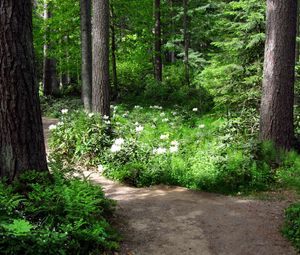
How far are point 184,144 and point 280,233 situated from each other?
403 cm

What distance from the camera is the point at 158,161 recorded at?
27.4ft

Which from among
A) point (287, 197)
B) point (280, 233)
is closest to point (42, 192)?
point (280, 233)

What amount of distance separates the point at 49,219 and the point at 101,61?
259 inches

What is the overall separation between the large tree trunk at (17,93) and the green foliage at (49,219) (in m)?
0.29

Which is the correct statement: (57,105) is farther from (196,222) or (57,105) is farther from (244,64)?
(196,222)

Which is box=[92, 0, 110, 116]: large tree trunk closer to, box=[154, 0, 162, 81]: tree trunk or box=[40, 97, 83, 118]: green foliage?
box=[40, 97, 83, 118]: green foliage

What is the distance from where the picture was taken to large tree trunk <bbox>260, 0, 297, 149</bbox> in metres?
8.34

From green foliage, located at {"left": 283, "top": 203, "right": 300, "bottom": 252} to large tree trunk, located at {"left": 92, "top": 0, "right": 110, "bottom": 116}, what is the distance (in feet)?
20.0

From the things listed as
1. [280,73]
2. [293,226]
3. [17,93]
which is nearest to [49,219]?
[17,93]

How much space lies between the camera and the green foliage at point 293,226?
17.3 ft

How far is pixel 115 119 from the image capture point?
11.5 metres

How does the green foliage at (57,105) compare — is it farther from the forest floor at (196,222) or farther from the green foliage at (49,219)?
the green foliage at (49,219)

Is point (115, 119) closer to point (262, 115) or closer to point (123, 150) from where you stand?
point (123, 150)

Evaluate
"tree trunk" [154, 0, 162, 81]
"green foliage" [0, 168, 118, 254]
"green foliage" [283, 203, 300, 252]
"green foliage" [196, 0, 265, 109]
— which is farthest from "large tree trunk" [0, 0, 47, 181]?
"tree trunk" [154, 0, 162, 81]
